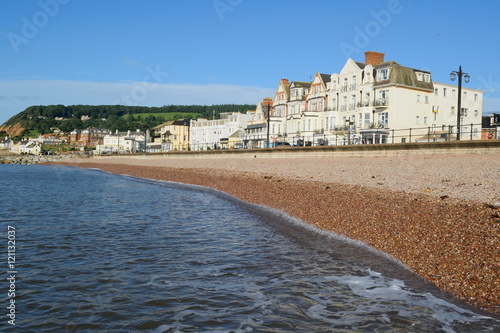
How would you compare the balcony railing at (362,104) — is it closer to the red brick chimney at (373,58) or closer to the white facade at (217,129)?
the red brick chimney at (373,58)

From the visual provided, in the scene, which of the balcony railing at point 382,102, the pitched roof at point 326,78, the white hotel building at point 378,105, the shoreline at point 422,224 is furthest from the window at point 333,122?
the shoreline at point 422,224

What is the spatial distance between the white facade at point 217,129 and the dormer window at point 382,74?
3954 cm

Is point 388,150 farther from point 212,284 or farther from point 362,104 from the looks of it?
point 362,104

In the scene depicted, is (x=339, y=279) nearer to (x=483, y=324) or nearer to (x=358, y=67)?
(x=483, y=324)

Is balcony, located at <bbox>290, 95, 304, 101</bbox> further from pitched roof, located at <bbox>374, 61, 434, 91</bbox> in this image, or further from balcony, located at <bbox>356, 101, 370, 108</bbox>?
pitched roof, located at <bbox>374, 61, 434, 91</bbox>

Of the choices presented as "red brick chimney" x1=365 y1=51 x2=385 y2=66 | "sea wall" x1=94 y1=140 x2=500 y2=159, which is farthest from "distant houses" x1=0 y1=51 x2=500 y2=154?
"sea wall" x1=94 y1=140 x2=500 y2=159

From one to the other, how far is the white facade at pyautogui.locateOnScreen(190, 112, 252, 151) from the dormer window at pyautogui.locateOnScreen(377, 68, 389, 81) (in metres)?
39.5

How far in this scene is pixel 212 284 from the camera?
8.01 metres

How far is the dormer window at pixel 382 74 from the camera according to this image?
5337 centimetres

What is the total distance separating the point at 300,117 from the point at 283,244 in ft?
186

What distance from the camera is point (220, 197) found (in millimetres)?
22953

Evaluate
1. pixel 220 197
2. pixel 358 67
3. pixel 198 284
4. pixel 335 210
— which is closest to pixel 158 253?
pixel 198 284

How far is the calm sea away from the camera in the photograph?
623 centimetres

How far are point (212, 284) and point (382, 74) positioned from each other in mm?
51724
